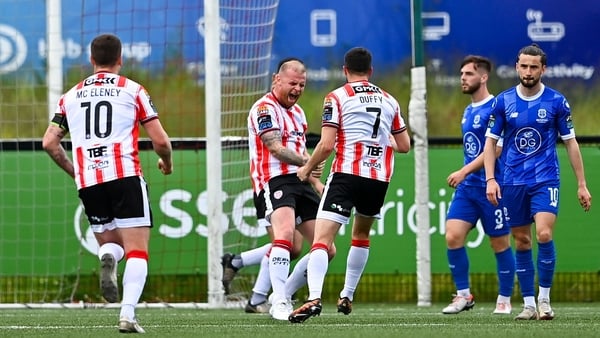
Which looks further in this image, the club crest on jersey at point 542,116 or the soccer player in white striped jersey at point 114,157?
the club crest on jersey at point 542,116

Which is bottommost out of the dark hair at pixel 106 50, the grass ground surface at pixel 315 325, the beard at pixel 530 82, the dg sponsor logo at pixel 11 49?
the grass ground surface at pixel 315 325

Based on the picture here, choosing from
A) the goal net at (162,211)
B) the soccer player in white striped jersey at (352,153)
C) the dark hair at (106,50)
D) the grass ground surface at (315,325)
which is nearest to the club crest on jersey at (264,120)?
the soccer player in white striped jersey at (352,153)

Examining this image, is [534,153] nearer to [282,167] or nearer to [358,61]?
[358,61]

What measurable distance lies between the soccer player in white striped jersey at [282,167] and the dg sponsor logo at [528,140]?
5.48 ft

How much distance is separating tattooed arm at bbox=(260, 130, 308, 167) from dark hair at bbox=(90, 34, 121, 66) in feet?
6.42

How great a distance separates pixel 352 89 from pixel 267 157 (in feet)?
3.51

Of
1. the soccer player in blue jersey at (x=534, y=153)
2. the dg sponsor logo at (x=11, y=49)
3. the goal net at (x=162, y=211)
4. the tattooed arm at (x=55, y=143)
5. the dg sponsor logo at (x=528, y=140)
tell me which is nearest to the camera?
the tattooed arm at (x=55, y=143)

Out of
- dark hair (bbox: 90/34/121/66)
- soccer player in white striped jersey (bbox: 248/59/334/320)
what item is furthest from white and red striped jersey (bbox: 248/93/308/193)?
dark hair (bbox: 90/34/121/66)

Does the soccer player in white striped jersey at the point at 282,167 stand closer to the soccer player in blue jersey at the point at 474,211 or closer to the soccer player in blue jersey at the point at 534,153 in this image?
the soccer player in blue jersey at the point at 534,153

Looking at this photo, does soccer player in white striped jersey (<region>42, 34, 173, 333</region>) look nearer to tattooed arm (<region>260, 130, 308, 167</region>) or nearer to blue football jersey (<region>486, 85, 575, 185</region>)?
tattooed arm (<region>260, 130, 308, 167</region>)

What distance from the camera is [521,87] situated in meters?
10.7

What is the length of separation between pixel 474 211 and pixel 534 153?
6.79 feet

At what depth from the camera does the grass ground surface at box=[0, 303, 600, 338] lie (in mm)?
9227

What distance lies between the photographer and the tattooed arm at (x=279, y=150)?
11.0 meters
